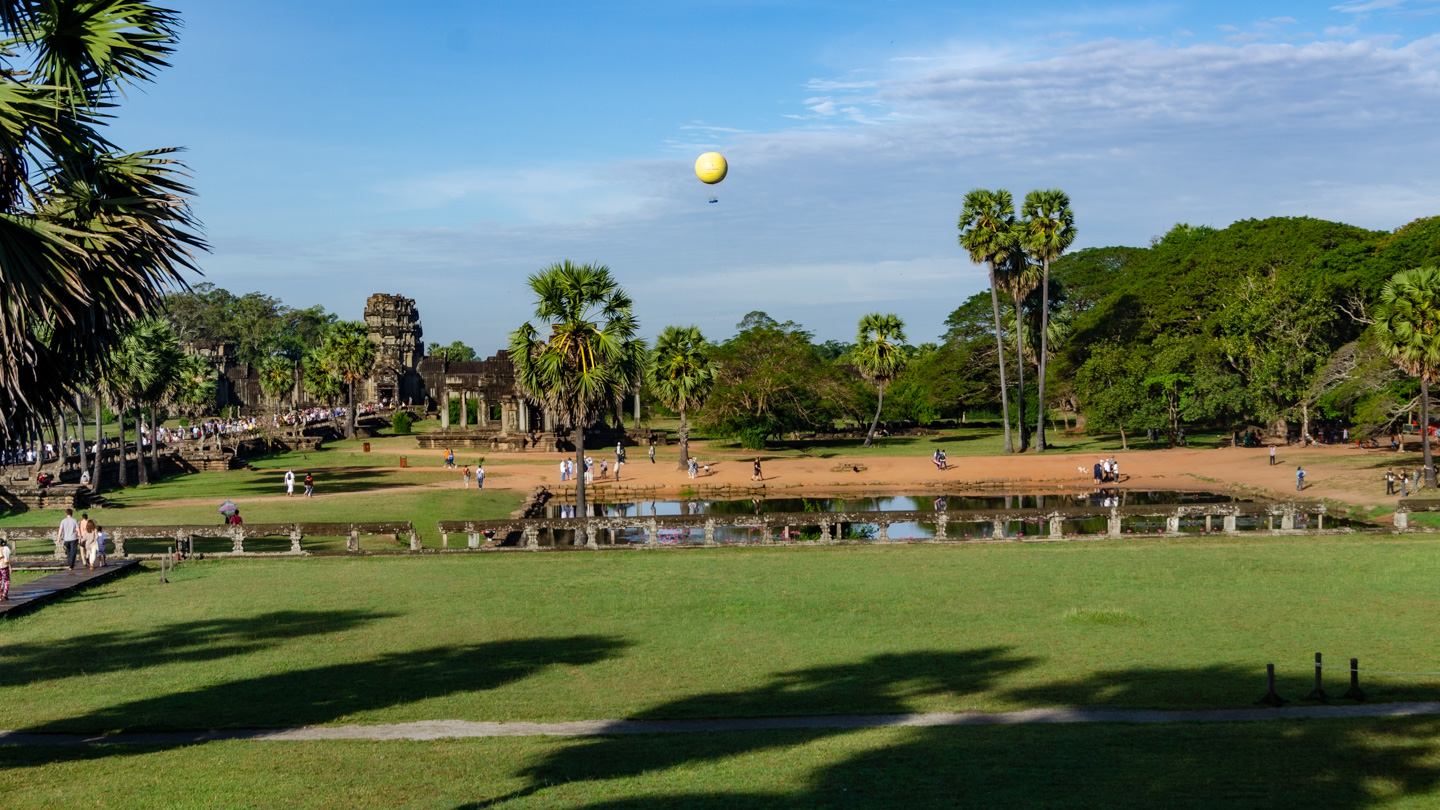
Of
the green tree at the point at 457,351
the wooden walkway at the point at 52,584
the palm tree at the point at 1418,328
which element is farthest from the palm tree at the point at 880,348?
the green tree at the point at 457,351

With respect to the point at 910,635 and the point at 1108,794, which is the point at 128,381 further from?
the point at 1108,794

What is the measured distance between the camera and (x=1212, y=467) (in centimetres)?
5700

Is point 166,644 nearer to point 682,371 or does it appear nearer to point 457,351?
point 682,371

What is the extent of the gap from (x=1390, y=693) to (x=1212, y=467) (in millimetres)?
45893

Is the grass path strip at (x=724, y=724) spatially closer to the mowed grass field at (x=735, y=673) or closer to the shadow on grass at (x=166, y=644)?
the mowed grass field at (x=735, y=673)

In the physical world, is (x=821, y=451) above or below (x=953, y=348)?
below

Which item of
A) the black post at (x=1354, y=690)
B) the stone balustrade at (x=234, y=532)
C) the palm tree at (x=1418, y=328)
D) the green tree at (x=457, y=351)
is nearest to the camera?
the black post at (x=1354, y=690)

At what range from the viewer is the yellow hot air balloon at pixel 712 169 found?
1352 inches

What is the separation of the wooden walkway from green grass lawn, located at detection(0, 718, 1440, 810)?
30.0ft

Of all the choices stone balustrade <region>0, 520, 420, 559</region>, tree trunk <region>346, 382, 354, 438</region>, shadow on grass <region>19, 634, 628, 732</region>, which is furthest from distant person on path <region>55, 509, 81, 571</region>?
tree trunk <region>346, 382, 354, 438</region>

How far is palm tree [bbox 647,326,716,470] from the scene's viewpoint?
211 feet

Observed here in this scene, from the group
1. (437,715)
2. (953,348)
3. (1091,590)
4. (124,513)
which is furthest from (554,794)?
(953,348)

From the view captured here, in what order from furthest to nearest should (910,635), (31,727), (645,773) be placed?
1. (910,635)
2. (31,727)
3. (645,773)

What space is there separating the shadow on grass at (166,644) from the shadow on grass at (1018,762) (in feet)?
25.3
